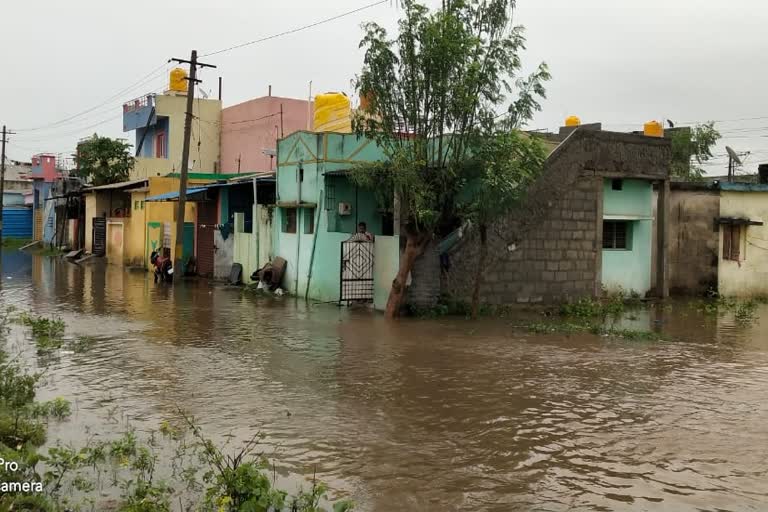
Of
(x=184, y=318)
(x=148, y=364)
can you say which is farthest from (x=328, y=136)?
(x=148, y=364)

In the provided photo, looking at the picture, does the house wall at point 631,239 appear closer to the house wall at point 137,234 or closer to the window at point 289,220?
the window at point 289,220

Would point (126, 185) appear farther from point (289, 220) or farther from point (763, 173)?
point (763, 173)

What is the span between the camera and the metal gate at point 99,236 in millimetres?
36188

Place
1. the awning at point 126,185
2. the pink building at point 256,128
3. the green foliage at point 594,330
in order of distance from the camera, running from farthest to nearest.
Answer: the pink building at point 256,128 < the awning at point 126,185 < the green foliage at point 594,330

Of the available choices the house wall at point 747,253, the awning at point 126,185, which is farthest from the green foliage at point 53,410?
the awning at point 126,185

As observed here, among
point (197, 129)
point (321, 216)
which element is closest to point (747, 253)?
point (321, 216)

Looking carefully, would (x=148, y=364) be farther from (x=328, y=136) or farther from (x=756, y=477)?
(x=328, y=136)

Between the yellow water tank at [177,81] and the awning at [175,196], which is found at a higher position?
the yellow water tank at [177,81]

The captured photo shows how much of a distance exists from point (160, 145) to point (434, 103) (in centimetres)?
2896

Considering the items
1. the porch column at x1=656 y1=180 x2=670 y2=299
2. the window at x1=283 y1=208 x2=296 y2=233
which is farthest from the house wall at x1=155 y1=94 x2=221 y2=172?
the porch column at x1=656 y1=180 x2=670 y2=299

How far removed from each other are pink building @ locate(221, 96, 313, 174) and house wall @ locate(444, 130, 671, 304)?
58.8 ft

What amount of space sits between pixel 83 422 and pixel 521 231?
1180 cm

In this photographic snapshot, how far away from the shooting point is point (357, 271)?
18.0 metres

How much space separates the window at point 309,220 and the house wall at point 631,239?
297 inches
